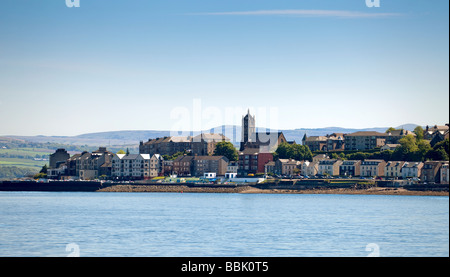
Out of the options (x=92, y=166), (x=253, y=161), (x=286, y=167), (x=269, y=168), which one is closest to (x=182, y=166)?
(x=253, y=161)

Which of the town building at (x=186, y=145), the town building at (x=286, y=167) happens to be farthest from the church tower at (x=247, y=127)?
the town building at (x=286, y=167)

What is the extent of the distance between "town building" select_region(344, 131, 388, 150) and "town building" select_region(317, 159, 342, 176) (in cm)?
2419

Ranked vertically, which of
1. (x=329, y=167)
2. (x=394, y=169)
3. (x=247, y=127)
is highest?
(x=247, y=127)

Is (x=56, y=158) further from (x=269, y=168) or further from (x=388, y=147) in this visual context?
(x=388, y=147)

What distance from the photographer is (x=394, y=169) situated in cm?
11362

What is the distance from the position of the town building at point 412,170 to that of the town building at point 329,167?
499 inches

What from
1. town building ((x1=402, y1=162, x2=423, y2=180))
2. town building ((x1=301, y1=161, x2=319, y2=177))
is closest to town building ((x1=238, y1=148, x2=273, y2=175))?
town building ((x1=301, y1=161, x2=319, y2=177))

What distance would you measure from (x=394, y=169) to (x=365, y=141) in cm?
3125

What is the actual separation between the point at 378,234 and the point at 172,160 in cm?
10093

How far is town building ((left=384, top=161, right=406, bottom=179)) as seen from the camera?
113 m

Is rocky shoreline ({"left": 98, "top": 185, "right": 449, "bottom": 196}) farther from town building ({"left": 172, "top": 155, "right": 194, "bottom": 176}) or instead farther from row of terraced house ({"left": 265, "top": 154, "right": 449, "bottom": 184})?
town building ({"left": 172, "top": 155, "right": 194, "bottom": 176})
